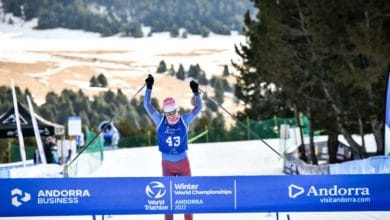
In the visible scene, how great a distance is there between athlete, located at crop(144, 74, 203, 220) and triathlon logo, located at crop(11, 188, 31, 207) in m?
1.84

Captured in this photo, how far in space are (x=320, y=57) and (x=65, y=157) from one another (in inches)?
353

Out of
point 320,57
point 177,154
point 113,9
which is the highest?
point 113,9

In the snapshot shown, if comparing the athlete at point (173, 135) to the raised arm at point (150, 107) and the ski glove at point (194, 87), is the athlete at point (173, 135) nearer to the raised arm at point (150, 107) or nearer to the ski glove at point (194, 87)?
the raised arm at point (150, 107)

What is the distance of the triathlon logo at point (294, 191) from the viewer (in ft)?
35.9

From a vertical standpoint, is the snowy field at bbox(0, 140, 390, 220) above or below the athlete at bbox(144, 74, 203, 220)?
above

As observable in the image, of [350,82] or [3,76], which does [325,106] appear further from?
[3,76]

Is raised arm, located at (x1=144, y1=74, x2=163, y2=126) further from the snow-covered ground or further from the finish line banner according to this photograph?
the snow-covered ground

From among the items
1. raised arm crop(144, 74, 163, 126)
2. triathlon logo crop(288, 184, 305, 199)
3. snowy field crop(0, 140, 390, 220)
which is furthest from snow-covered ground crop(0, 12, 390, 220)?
triathlon logo crop(288, 184, 305, 199)

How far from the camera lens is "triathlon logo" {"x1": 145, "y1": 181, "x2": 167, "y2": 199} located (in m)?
10.9

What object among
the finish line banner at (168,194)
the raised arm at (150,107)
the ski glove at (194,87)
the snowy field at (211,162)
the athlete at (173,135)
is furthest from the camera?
the snowy field at (211,162)

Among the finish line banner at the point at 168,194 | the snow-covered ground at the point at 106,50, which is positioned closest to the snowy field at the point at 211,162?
the finish line banner at the point at 168,194

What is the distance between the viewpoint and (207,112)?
93.2m

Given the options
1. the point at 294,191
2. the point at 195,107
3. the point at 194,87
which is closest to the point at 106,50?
the point at 194,87

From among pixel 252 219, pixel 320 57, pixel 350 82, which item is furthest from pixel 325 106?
pixel 252 219
